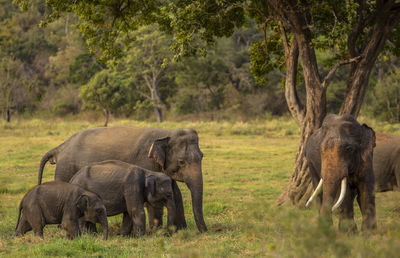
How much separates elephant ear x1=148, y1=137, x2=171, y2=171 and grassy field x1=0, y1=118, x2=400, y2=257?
1.36 meters

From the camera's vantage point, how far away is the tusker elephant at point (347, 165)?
27.0 feet

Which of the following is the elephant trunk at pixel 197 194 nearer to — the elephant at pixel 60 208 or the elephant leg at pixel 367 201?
the elephant at pixel 60 208

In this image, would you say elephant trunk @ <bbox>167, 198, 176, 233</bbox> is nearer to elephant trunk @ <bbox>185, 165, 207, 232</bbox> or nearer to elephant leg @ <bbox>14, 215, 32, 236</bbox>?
elephant trunk @ <bbox>185, 165, 207, 232</bbox>

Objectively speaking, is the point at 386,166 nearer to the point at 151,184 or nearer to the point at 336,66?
the point at 336,66

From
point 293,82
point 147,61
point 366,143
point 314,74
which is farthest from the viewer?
point 147,61

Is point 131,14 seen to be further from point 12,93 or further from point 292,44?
point 12,93

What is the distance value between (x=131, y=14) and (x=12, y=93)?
35.6 m

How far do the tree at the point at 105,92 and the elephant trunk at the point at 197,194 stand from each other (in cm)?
3426

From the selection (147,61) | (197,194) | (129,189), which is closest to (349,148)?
(197,194)

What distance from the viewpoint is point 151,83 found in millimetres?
54719

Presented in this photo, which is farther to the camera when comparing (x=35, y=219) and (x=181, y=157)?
(x=181, y=157)

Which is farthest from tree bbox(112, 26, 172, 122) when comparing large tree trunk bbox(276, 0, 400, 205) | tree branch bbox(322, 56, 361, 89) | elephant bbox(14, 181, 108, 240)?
elephant bbox(14, 181, 108, 240)

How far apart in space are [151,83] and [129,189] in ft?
151

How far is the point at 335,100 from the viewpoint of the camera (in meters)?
50.1
